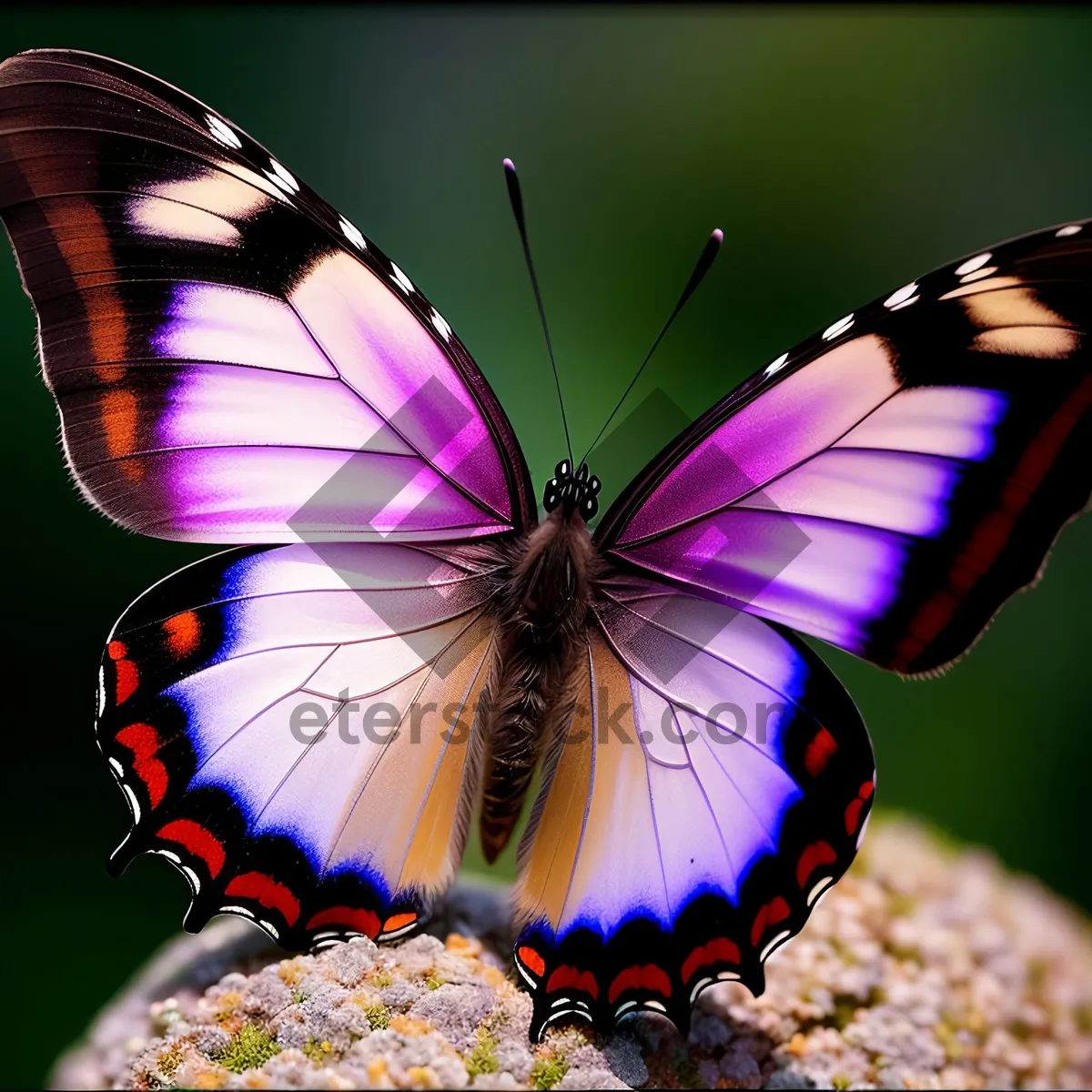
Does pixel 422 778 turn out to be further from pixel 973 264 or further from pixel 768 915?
pixel 973 264

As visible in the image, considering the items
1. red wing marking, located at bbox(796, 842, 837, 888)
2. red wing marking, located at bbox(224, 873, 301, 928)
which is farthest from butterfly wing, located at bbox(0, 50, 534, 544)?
red wing marking, located at bbox(796, 842, 837, 888)

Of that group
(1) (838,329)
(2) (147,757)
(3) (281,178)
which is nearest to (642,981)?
(2) (147,757)

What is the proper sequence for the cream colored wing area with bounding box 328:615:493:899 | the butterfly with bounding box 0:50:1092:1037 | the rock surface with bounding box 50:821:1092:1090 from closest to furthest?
1. the rock surface with bounding box 50:821:1092:1090
2. the butterfly with bounding box 0:50:1092:1037
3. the cream colored wing area with bounding box 328:615:493:899

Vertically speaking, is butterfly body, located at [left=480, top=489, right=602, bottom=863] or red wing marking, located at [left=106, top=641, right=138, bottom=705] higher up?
red wing marking, located at [left=106, top=641, right=138, bottom=705]

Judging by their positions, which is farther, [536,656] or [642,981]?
[536,656]

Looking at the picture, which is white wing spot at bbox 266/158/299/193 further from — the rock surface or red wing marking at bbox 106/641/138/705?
the rock surface
